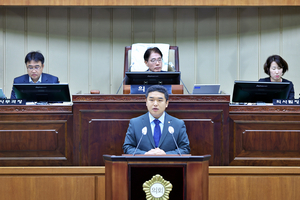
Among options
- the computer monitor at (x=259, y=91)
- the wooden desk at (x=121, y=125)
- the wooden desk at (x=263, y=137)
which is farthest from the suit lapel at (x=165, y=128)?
the computer monitor at (x=259, y=91)

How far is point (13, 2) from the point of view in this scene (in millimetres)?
4820

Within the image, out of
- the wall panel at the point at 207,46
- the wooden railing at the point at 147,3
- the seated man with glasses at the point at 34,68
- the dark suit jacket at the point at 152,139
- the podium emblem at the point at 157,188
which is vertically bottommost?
the podium emblem at the point at 157,188

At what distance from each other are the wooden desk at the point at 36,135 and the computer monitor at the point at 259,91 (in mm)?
1506

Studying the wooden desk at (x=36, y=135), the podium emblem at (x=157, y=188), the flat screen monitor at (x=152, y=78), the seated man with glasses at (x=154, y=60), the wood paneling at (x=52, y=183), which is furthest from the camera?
the seated man with glasses at (x=154, y=60)

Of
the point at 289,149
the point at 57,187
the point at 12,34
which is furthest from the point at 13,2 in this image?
the point at 289,149

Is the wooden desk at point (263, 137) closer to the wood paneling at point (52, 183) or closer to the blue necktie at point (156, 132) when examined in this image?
the blue necktie at point (156, 132)

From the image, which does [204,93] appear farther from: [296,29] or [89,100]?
[296,29]

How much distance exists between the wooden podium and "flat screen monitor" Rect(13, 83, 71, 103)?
1.16m

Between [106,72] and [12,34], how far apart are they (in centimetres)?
159

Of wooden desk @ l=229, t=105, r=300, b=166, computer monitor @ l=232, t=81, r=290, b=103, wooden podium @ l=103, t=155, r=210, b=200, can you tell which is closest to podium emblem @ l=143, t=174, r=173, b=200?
wooden podium @ l=103, t=155, r=210, b=200

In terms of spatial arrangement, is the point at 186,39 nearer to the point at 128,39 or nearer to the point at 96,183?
the point at 128,39

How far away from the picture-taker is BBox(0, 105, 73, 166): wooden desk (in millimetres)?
2945

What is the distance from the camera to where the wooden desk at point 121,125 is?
2.90 metres

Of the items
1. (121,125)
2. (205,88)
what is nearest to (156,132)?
(121,125)
